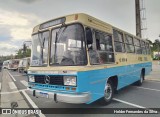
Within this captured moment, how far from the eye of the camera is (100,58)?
6387 mm

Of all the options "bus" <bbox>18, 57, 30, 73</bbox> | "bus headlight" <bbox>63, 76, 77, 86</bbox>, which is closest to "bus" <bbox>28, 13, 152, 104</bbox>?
"bus headlight" <bbox>63, 76, 77, 86</bbox>

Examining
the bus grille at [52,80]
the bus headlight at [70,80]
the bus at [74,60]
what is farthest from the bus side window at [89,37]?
the bus grille at [52,80]

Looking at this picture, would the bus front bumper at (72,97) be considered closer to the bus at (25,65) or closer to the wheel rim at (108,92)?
the wheel rim at (108,92)

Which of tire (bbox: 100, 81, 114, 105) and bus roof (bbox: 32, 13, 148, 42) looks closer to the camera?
bus roof (bbox: 32, 13, 148, 42)

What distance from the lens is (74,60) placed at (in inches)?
219

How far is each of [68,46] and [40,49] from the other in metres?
1.29

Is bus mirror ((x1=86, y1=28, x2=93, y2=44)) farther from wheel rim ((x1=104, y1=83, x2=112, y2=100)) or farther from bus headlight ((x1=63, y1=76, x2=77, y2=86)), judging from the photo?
wheel rim ((x1=104, y1=83, x2=112, y2=100))

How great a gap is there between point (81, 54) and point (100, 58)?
3.51 feet

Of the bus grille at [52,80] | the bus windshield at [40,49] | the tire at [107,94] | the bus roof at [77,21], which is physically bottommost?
the tire at [107,94]

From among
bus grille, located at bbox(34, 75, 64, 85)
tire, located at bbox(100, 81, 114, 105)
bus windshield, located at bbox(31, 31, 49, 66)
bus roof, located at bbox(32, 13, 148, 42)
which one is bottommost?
tire, located at bbox(100, 81, 114, 105)

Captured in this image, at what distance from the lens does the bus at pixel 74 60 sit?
547cm

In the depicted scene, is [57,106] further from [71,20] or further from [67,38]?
[71,20]

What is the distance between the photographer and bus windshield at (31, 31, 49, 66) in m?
6.36

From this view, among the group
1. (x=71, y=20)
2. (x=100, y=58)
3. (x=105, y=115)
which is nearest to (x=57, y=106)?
(x=105, y=115)
